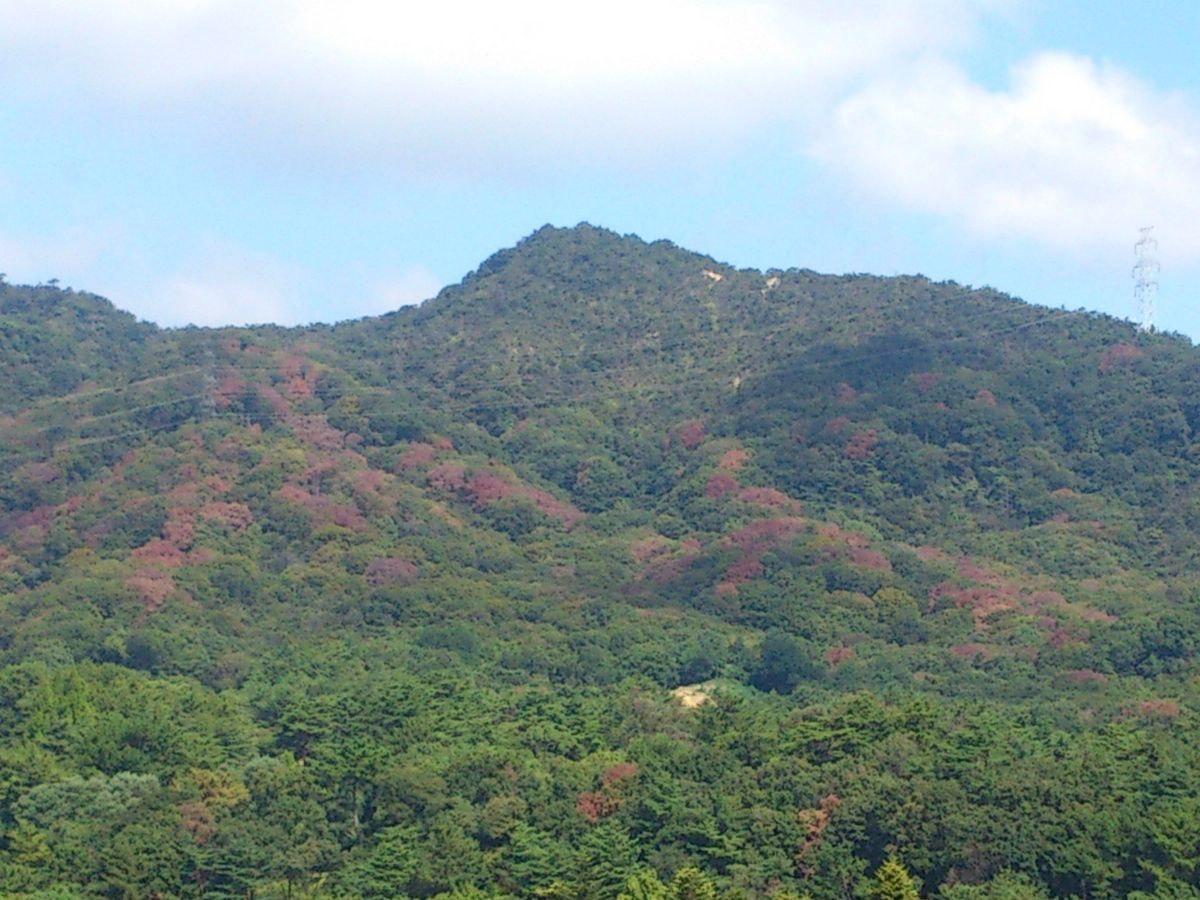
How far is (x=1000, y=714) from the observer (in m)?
52.5

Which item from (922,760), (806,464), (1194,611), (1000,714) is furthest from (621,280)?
(922,760)

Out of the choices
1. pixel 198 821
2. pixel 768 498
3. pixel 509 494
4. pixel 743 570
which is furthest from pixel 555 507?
pixel 198 821

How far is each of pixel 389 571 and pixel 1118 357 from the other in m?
34.3

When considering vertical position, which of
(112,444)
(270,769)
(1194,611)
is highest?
(112,444)

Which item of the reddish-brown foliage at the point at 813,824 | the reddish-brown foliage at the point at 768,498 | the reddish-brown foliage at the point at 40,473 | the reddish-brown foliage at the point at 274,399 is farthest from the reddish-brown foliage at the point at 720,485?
the reddish-brown foliage at the point at 813,824

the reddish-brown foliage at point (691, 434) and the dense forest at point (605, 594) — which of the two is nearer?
the dense forest at point (605, 594)

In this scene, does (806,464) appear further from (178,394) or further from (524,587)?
(178,394)

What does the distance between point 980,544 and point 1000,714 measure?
86.4 feet

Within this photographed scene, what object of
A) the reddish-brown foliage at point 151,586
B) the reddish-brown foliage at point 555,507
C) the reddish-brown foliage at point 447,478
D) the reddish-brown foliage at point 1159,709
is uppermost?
the reddish-brown foliage at point 447,478

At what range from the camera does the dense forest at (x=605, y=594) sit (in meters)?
42.1

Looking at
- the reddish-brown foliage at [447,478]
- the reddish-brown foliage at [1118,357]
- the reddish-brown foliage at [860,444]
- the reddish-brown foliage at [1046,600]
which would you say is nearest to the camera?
the reddish-brown foliage at [1046,600]

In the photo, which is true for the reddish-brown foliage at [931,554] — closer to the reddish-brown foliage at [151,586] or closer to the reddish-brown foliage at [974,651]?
the reddish-brown foliage at [974,651]

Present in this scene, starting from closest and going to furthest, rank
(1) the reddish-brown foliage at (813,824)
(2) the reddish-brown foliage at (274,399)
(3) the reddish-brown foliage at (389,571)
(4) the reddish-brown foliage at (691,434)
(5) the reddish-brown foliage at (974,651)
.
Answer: (1) the reddish-brown foliage at (813,824) → (5) the reddish-brown foliage at (974,651) → (3) the reddish-brown foliage at (389,571) → (2) the reddish-brown foliage at (274,399) → (4) the reddish-brown foliage at (691,434)

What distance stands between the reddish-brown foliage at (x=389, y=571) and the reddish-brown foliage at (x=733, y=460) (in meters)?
15.9
